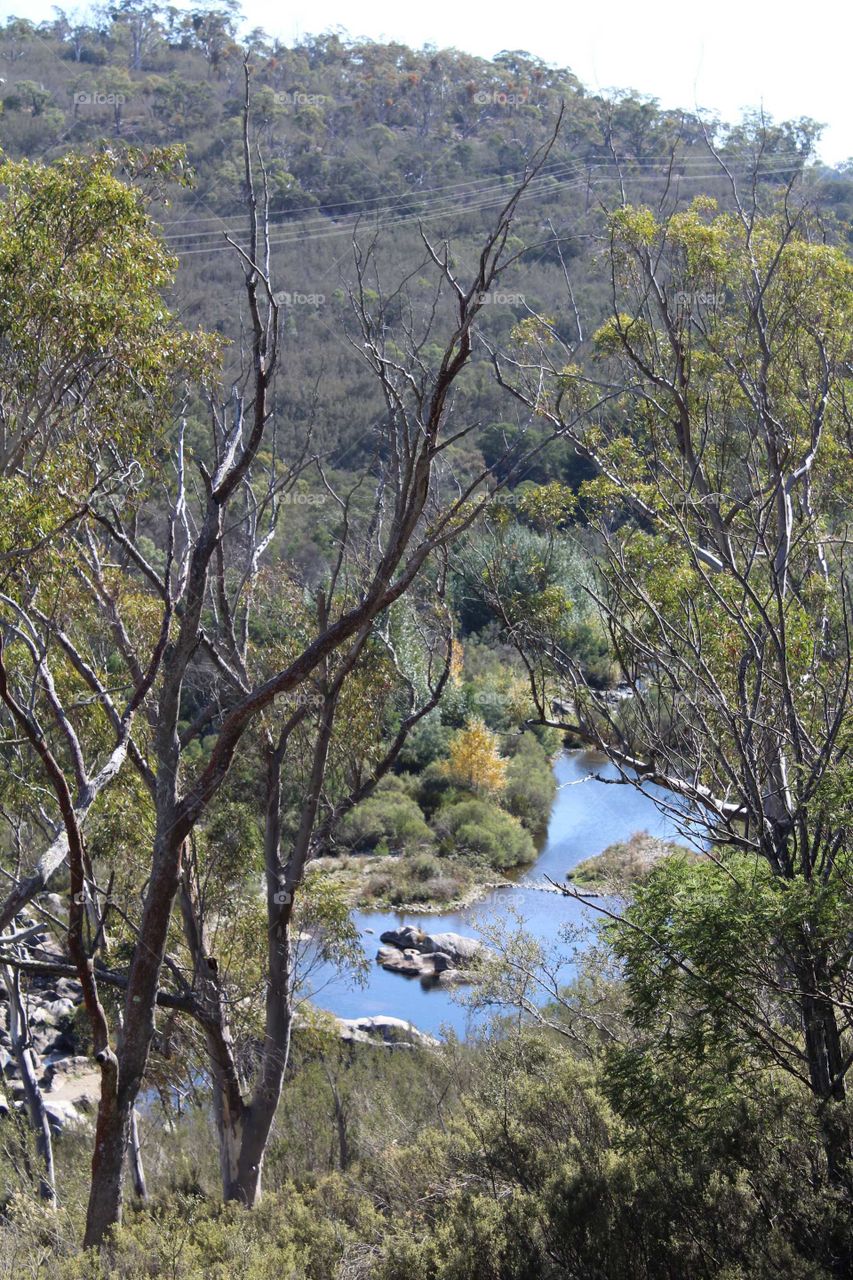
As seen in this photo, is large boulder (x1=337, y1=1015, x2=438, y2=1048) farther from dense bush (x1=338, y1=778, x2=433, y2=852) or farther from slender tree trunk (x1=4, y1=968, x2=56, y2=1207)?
dense bush (x1=338, y1=778, x2=433, y2=852)

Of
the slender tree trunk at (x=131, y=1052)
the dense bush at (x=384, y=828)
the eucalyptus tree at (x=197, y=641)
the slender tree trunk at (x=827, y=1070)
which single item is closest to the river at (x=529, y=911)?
the dense bush at (x=384, y=828)

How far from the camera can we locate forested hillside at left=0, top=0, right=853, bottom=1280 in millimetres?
4027

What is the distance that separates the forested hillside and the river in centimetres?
160

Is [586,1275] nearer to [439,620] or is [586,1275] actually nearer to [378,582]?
[378,582]

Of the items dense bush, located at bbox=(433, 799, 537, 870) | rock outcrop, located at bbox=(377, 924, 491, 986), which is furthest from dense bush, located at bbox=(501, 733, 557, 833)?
rock outcrop, located at bbox=(377, 924, 491, 986)

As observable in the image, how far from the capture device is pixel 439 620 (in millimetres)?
8164

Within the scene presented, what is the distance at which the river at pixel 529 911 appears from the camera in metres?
15.4

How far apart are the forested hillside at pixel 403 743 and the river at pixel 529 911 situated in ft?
5.26

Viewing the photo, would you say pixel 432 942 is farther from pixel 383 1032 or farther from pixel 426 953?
pixel 383 1032

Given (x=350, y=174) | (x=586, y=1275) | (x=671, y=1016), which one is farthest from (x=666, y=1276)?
(x=350, y=174)

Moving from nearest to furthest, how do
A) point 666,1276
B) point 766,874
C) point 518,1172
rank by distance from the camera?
1. point 666,1276
2. point 766,874
3. point 518,1172

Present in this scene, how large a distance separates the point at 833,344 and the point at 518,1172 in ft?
19.5

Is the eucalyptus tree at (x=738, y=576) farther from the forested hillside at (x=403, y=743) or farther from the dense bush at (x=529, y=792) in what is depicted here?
the dense bush at (x=529, y=792)

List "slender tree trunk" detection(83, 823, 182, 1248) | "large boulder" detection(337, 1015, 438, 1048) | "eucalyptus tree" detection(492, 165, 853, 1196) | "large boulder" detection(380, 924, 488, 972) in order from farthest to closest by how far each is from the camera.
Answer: "large boulder" detection(380, 924, 488, 972)
"large boulder" detection(337, 1015, 438, 1048)
"slender tree trunk" detection(83, 823, 182, 1248)
"eucalyptus tree" detection(492, 165, 853, 1196)
